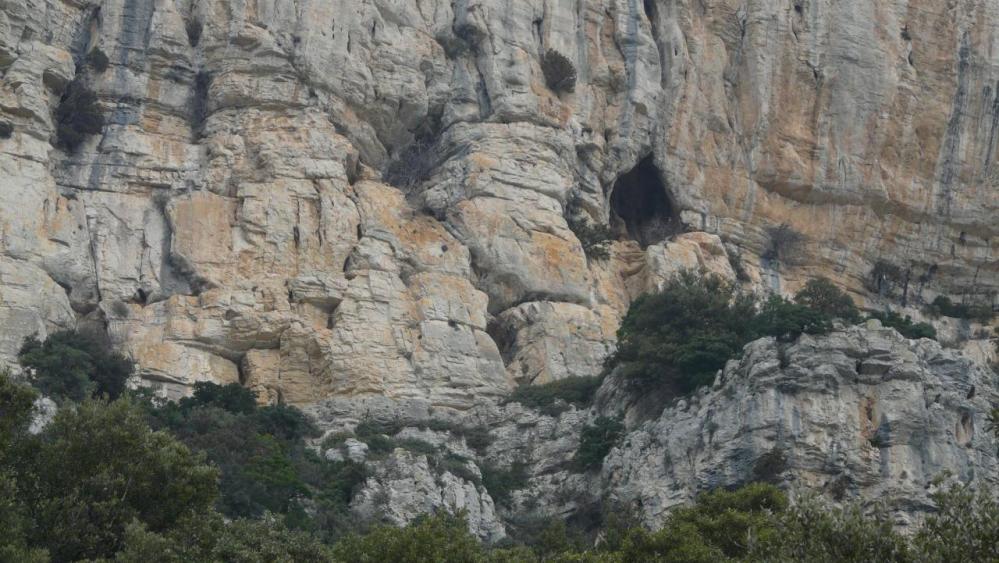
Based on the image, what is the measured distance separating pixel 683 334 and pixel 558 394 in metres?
4.41

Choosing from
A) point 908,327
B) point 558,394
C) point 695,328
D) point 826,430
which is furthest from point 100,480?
point 908,327

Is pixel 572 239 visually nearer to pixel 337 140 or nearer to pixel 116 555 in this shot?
pixel 337 140

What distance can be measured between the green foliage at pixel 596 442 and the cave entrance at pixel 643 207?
15.0 metres

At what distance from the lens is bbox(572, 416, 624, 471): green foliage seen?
1953 inches

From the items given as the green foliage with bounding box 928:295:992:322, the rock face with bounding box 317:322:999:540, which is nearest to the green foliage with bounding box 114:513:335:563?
the rock face with bounding box 317:322:999:540

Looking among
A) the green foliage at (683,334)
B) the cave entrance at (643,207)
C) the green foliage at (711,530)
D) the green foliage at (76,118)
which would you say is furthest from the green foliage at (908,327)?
the green foliage at (76,118)

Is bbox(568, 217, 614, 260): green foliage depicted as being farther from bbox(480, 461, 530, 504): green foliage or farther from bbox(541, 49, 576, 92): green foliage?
bbox(480, 461, 530, 504): green foliage

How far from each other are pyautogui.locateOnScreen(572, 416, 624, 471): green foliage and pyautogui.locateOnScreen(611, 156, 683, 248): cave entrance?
15.0 meters

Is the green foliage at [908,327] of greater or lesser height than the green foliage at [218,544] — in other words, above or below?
above

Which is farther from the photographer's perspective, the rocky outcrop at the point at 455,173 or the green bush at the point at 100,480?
the rocky outcrop at the point at 455,173

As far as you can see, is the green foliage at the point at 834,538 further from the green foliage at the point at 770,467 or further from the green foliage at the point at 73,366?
the green foliage at the point at 73,366

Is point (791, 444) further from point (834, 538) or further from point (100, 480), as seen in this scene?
point (100, 480)

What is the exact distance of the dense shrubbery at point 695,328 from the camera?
4972 centimetres

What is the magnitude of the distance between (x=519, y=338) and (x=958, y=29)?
77.9 ft
